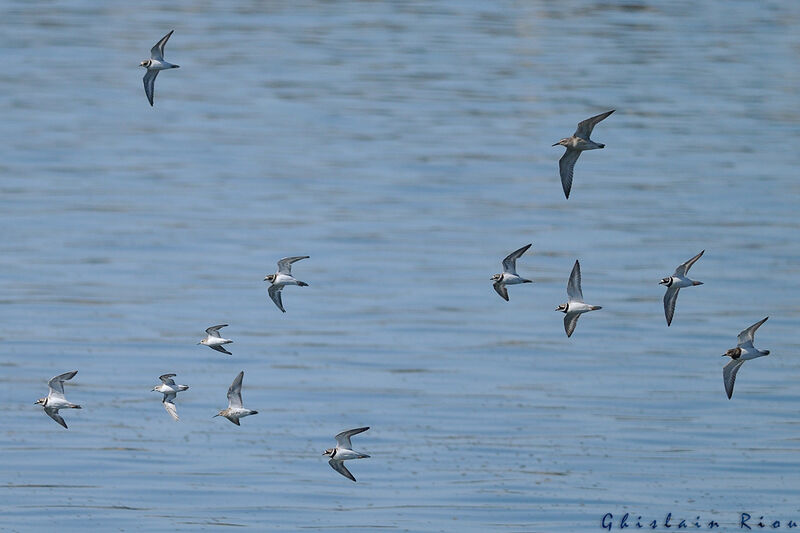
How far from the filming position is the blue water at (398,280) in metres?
35.3

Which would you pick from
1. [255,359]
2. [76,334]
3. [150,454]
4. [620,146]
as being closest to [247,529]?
[150,454]

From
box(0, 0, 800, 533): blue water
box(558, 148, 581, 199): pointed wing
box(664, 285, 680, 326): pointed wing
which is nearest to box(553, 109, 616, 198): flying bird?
box(558, 148, 581, 199): pointed wing

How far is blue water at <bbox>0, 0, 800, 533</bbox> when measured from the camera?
3528 centimetres

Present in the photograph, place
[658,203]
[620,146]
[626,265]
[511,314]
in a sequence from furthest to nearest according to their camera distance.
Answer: [620,146] < [658,203] < [626,265] < [511,314]

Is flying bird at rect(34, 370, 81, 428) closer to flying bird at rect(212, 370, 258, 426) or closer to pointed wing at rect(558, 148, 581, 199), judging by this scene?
flying bird at rect(212, 370, 258, 426)

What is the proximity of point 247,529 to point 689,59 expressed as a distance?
2641 inches

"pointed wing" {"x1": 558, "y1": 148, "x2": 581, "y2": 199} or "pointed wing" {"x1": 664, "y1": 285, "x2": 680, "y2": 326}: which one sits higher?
"pointed wing" {"x1": 558, "y1": 148, "x2": 581, "y2": 199}

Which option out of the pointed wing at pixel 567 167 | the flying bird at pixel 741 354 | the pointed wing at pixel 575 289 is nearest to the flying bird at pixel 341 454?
the pointed wing at pixel 575 289

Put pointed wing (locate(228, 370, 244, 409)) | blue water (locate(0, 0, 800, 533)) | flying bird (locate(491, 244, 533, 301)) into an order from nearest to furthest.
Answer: flying bird (locate(491, 244, 533, 301)), pointed wing (locate(228, 370, 244, 409)), blue water (locate(0, 0, 800, 533))

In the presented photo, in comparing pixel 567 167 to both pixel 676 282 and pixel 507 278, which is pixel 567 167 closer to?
pixel 507 278

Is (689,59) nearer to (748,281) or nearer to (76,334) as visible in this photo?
(748,281)

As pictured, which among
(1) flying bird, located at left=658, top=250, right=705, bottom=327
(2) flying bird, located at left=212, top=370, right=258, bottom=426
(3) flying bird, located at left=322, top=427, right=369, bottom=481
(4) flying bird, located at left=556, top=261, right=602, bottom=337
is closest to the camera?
(1) flying bird, located at left=658, top=250, right=705, bottom=327

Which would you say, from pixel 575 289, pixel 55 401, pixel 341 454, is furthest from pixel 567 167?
pixel 55 401

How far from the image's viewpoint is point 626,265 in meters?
53.7
